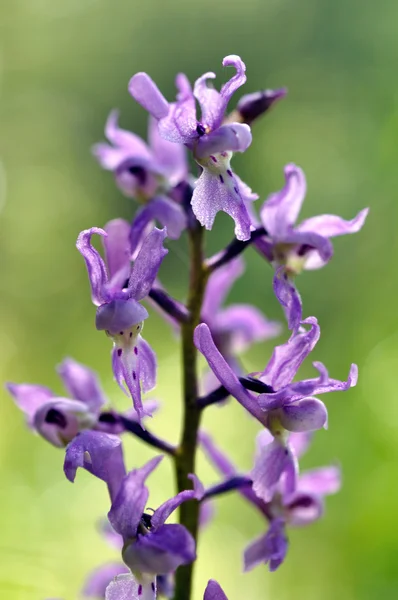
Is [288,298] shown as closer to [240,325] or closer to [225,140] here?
[225,140]

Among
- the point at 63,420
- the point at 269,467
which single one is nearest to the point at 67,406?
the point at 63,420

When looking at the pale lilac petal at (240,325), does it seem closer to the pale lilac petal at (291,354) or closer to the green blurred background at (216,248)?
the green blurred background at (216,248)

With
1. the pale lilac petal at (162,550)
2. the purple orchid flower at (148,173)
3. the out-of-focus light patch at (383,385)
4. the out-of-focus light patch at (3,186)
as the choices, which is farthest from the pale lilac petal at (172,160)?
the out-of-focus light patch at (3,186)

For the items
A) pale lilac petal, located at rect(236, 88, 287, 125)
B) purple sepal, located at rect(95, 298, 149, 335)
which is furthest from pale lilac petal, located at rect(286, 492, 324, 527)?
pale lilac petal, located at rect(236, 88, 287, 125)

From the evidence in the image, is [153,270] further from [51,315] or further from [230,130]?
[51,315]

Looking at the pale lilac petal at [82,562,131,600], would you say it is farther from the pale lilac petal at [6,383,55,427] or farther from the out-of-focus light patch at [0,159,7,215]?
the out-of-focus light patch at [0,159,7,215]
